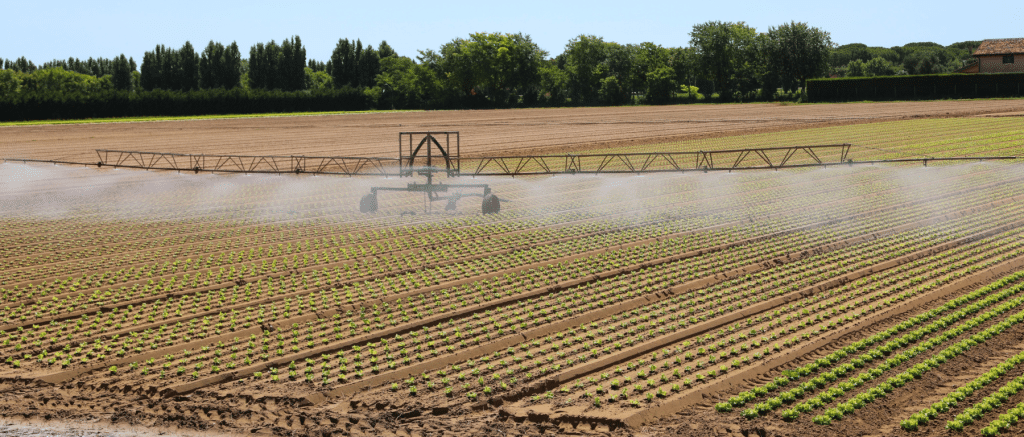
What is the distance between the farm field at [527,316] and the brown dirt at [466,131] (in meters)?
23.2

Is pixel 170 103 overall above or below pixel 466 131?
above

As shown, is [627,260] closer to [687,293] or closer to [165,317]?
[687,293]

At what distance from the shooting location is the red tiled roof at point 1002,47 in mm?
106500

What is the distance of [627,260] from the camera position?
56.9 feet

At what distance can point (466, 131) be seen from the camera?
6469cm

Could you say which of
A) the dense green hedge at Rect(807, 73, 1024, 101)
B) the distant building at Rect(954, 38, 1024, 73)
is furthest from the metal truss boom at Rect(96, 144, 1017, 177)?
the distant building at Rect(954, 38, 1024, 73)

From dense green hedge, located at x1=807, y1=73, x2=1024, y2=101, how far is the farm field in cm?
5935

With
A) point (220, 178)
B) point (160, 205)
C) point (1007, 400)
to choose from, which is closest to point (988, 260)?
point (1007, 400)

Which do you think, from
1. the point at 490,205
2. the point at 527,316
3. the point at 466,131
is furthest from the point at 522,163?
the point at 527,316

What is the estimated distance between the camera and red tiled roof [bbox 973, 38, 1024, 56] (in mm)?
106500

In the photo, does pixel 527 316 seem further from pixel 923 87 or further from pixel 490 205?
pixel 923 87

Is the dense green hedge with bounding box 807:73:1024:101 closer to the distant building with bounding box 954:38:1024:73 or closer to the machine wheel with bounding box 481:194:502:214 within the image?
the distant building with bounding box 954:38:1024:73

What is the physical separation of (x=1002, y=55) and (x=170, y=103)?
10321cm

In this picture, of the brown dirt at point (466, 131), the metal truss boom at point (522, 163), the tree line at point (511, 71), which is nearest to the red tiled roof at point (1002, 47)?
the tree line at point (511, 71)
